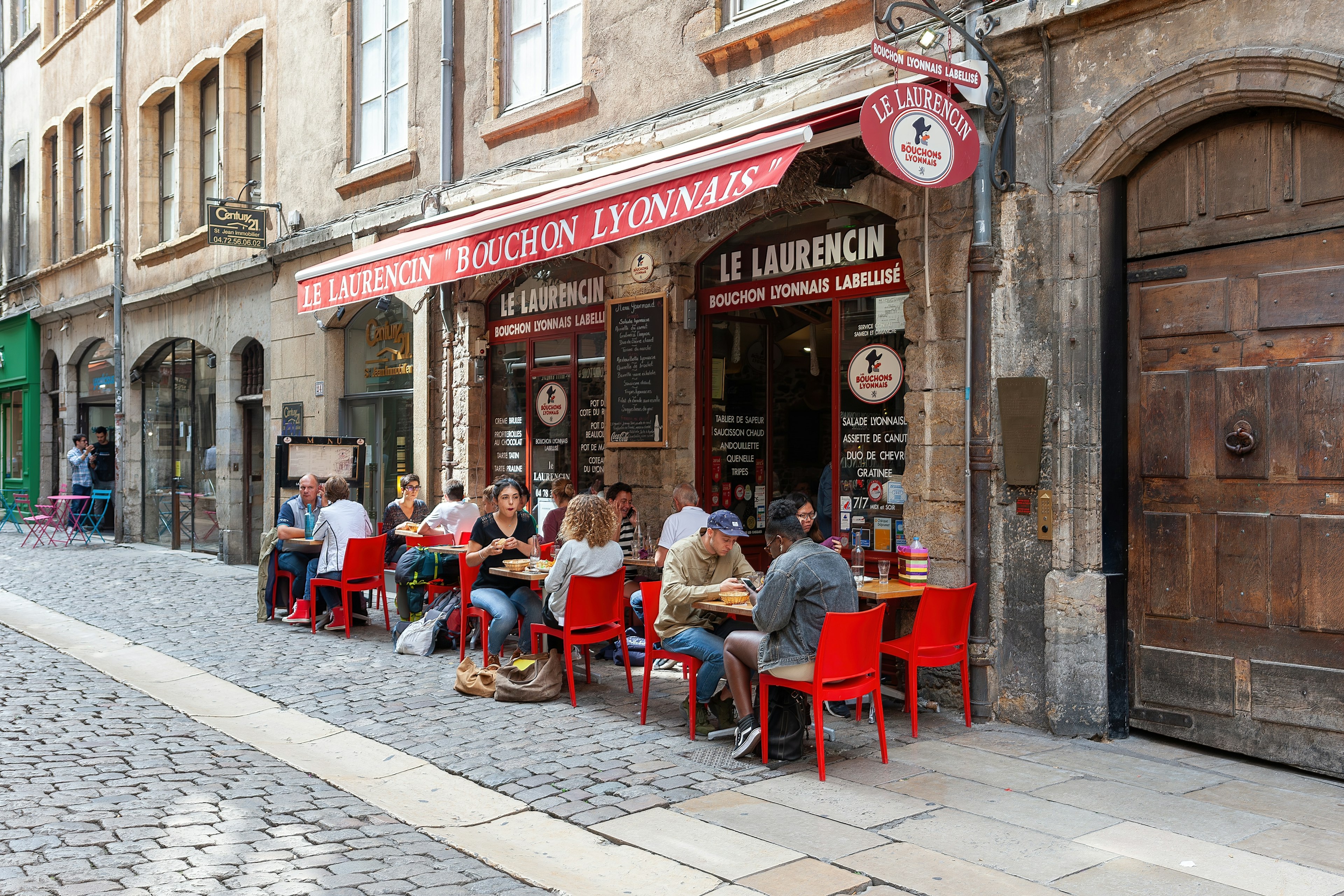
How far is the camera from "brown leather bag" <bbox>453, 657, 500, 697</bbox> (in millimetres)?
7102

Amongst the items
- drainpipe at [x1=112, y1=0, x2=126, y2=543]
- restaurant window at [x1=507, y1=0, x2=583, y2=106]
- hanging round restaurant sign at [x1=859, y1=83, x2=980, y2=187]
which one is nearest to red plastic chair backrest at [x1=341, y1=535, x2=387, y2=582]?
restaurant window at [x1=507, y1=0, x2=583, y2=106]

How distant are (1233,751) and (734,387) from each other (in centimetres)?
444

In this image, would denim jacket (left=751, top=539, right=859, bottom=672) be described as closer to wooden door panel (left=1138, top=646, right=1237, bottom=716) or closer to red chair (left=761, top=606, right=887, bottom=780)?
red chair (left=761, top=606, right=887, bottom=780)

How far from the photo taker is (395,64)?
12.4 meters

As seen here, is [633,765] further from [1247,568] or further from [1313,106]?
[1313,106]

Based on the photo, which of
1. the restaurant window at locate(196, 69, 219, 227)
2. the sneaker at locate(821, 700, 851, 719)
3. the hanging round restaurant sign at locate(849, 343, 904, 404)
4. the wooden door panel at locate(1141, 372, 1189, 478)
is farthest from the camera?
the restaurant window at locate(196, 69, 219, 227)

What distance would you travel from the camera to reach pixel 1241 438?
5742 mm

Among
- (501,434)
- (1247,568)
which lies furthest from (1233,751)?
(501,434)

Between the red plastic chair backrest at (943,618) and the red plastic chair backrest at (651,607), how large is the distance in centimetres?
142

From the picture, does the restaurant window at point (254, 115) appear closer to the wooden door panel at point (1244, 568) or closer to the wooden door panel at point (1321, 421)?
the wooden door panel at point (1244, 568)

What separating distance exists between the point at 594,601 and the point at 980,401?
260cm

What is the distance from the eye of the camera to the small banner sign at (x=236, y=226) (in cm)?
1355

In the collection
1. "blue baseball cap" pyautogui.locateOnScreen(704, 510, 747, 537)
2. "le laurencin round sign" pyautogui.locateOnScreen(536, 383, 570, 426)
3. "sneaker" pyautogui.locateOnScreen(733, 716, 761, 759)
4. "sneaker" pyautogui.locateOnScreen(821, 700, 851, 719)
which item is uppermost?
"le laurencin round sign" pyautogui.locateOnScreen(536, 383, 570, 426)

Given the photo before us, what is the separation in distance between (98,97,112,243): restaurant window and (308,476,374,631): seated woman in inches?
478
